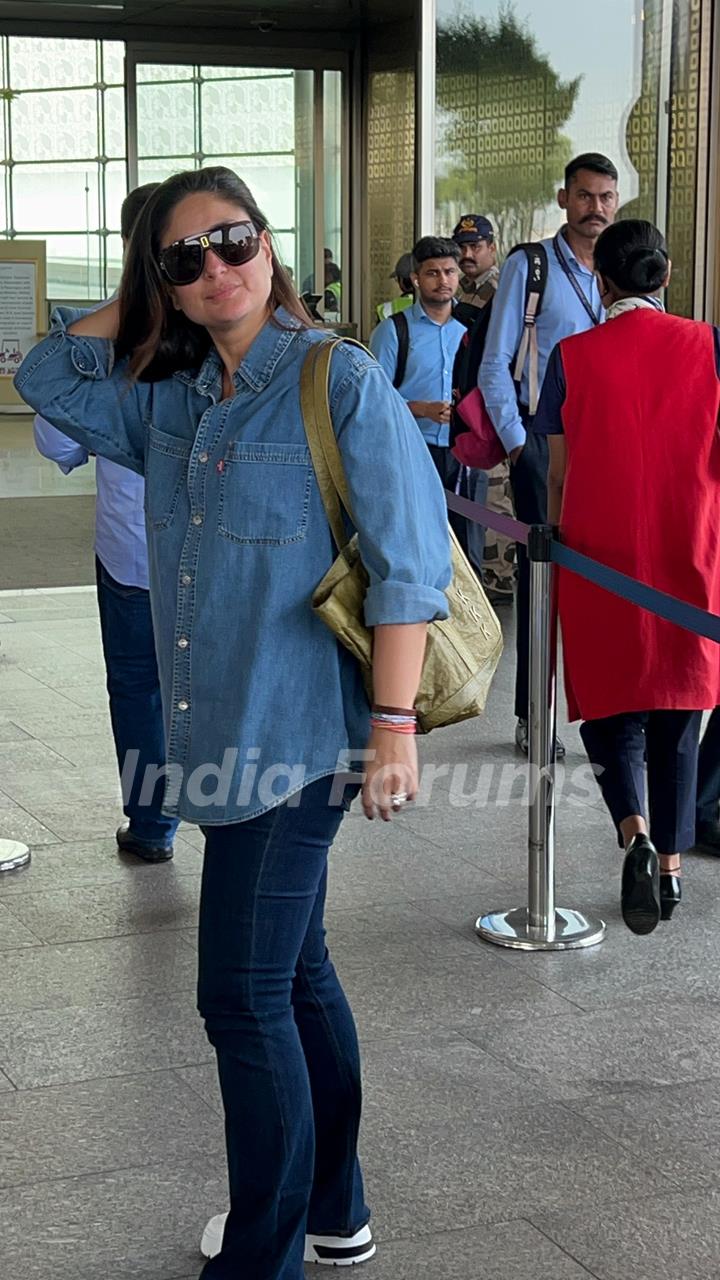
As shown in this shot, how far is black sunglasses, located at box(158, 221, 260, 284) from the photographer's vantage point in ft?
8.75

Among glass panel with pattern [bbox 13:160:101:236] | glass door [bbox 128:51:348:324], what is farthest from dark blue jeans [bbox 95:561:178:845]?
glass panel with pattern [bbox 13:160:101:236]

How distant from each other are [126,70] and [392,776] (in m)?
19.1

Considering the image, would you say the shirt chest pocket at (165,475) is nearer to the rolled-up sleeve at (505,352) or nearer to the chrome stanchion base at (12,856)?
the chrome stanchion base at (12,856)

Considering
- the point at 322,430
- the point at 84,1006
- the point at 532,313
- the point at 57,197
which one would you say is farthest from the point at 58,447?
the point at 57,197

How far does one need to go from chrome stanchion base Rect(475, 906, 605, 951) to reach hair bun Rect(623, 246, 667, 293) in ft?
5.89

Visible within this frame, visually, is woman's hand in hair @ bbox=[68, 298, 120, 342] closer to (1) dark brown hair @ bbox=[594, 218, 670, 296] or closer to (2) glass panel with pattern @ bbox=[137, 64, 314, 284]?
(1) dark brown hair @ bbox=[594, 218, 670, 296]

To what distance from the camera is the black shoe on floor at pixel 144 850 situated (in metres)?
5.50

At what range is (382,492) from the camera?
2.58m

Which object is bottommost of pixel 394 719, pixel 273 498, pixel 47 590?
pixel 47 590

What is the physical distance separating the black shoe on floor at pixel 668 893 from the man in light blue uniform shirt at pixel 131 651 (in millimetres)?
1507

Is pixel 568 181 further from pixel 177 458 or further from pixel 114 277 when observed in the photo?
pixel 114 277

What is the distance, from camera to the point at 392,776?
261 cm

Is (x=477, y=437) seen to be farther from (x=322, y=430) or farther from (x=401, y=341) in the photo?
(x=322, y=430)

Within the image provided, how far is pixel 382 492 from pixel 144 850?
3.15 m
